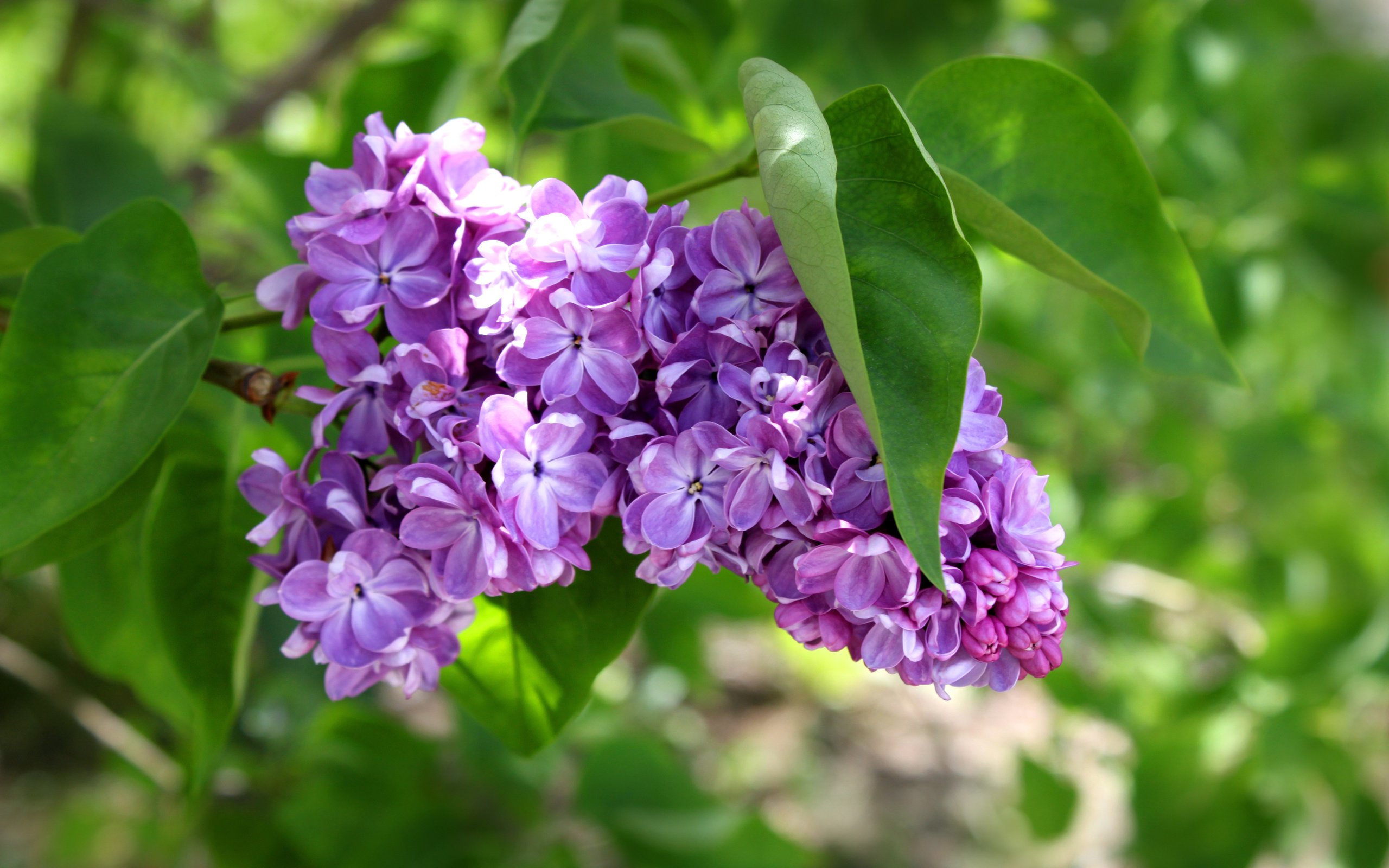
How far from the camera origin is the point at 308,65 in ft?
4.58

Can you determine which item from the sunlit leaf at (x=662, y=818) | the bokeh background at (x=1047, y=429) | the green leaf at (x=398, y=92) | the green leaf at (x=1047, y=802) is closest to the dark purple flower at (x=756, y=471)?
the bokeh background at (x=1047, y=429)

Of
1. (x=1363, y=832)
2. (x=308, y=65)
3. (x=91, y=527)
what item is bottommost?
(x=1363, y=832)

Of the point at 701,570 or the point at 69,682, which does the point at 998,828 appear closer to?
the point at 701,570

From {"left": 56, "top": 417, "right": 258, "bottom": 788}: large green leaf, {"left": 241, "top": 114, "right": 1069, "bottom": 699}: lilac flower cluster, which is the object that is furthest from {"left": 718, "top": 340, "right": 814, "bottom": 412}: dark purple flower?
{"left": 56, "top": 417, "right": 258, "bottom": 788}: large green leaf

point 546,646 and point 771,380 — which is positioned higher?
point 771,380

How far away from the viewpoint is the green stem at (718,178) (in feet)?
1.56

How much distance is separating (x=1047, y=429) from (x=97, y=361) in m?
1.50

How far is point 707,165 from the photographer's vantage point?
791mm

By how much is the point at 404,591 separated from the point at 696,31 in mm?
703

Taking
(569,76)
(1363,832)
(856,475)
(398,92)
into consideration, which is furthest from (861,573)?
(1363,832)

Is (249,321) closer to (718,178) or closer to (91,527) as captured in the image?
(91,527)

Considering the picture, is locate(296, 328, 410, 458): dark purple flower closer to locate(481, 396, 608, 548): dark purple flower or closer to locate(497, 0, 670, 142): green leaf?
locate(481, 396, 608, 548): dark purple flower

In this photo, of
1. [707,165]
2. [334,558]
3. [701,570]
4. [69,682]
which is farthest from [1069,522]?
[69,682]

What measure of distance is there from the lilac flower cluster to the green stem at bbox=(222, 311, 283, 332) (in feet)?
0.31
